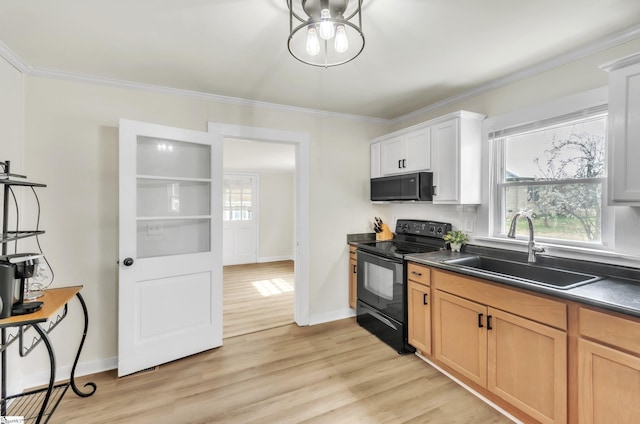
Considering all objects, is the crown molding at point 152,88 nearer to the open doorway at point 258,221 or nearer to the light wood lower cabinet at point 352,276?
the open doorway at point 258,221

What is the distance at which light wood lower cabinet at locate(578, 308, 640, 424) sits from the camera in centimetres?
128

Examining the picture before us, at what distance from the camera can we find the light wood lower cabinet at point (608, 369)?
128 centimetres

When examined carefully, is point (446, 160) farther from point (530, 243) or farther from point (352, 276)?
point (352, 276)

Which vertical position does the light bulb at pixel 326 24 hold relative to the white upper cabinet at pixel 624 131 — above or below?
above

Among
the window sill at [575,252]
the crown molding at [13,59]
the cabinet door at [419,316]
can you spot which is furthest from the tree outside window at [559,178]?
the crown molding at [13,59]

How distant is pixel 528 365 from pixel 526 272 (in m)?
0.75

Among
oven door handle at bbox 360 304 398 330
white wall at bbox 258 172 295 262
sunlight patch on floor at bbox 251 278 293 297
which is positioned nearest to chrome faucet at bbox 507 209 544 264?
oven door handle at bbox 360 304 398 330

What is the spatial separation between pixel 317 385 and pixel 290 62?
2446mm

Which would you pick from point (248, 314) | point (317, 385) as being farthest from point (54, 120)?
point (317, 385)

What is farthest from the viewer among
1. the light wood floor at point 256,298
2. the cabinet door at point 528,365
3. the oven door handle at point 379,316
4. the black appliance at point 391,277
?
the light wood floor at point 256,298

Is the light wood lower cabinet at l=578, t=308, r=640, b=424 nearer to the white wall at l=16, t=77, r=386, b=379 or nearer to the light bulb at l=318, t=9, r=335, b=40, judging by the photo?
the light bulb at l=318, t=9, r=335, b=40

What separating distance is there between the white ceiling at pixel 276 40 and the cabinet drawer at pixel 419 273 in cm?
159

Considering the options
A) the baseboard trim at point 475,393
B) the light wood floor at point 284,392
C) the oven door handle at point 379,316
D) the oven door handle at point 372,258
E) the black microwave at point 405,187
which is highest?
the black microwave at point 405,187

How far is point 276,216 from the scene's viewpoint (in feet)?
23.6
